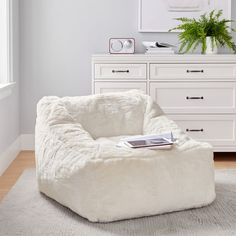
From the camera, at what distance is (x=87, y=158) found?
3.17m

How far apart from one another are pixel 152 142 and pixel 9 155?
181cm

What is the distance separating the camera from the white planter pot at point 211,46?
507cm

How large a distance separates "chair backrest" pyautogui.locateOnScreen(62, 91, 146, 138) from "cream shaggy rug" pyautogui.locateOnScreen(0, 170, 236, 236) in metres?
0.59

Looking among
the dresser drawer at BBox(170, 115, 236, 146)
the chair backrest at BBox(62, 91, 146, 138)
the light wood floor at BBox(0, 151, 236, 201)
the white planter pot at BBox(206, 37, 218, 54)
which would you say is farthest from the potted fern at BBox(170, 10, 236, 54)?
the chair backrest at BBox(62, 91, 146, 138)

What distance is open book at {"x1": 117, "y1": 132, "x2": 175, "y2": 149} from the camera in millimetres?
3342

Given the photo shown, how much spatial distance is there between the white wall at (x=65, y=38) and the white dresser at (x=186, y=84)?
56 cm

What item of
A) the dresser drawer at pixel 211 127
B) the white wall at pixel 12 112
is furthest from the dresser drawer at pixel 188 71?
the white wall at pixel 12 112

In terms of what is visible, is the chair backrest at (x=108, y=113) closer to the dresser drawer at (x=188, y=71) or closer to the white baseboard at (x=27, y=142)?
the dresser drawer at (x=188, y=71)

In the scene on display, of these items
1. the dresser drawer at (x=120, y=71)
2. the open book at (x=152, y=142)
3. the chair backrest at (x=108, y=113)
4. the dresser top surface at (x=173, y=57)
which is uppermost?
the dresser top surface at (x=173, y=57)

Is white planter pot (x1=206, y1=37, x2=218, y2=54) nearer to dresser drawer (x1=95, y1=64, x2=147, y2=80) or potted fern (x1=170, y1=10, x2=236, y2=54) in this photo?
potted fern (x1=170, y1=10, x2=236, y2=54)

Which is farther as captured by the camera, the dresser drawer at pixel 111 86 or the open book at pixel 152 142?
the dresser drawer at pixel 111 86

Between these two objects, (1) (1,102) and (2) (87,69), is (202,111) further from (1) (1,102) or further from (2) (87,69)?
(1) (1,102)

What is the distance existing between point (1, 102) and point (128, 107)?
106cm

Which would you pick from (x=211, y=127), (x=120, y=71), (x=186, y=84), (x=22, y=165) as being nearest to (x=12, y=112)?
(x=22, y=165)
